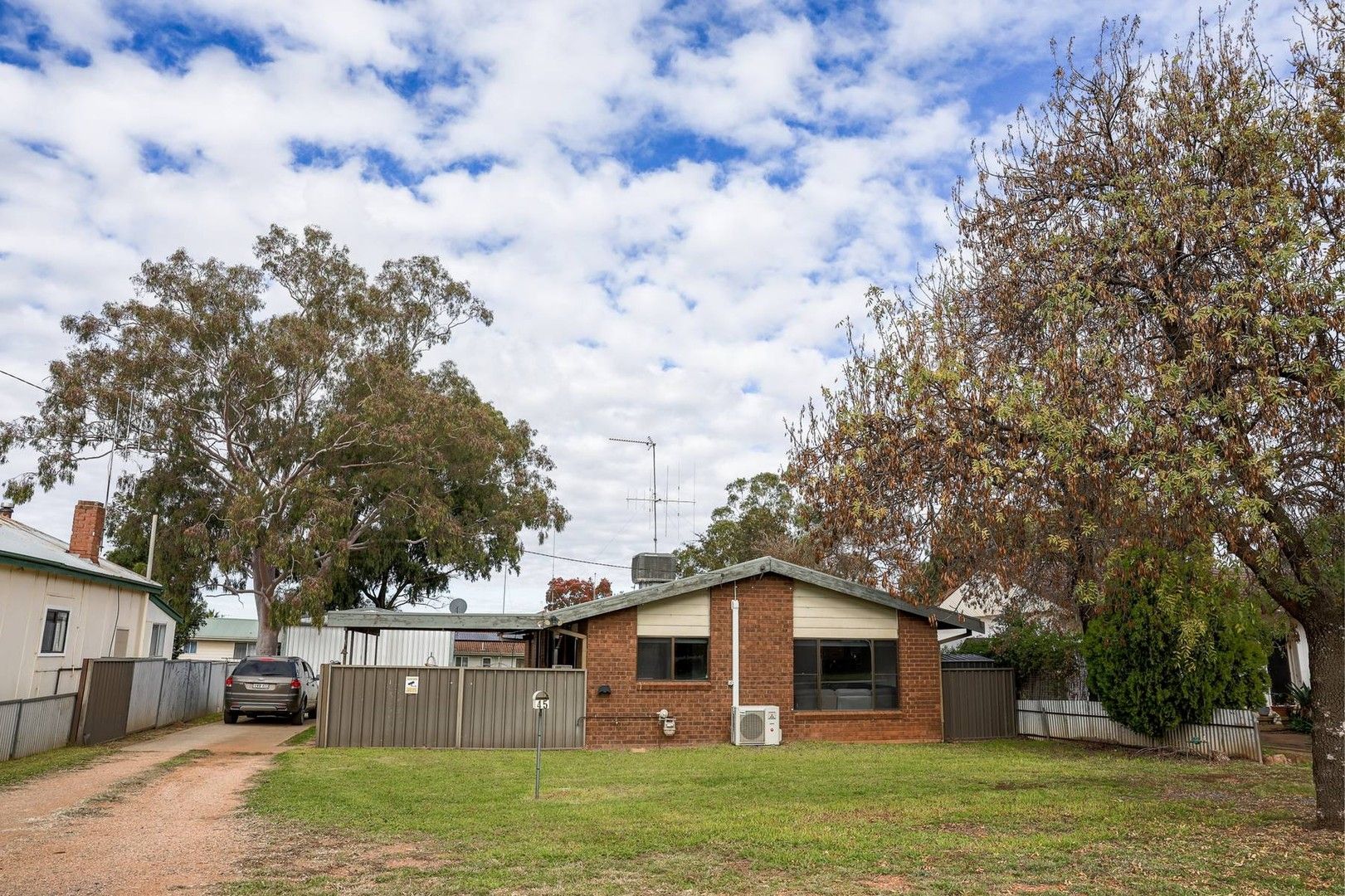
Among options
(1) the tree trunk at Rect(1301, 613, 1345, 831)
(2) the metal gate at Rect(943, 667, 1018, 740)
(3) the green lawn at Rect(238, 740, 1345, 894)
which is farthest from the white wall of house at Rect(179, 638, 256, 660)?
(1) the tree trunk at Rect(1301, 613, 1345, 831)

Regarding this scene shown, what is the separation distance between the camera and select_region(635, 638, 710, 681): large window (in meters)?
19.8

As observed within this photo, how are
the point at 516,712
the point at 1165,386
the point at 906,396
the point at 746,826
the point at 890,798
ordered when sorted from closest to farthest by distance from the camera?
1. the point at 1165,386
2. the point at 746,826
3. the point at 906,396
4. the point at 890,798
5. the point at 516,712

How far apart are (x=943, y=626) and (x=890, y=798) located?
9547 mm

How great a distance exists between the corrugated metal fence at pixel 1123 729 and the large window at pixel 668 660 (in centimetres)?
695

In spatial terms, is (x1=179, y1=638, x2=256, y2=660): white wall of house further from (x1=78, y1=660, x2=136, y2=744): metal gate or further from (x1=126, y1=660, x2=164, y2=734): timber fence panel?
(x1=78, y1=660, x2=136, y2=744): metal gate

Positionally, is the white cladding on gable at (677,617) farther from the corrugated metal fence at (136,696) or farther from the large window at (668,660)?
the corrugated metal fence at (136,696)

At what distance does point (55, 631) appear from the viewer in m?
19.9

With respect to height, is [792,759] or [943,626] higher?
[943,626]

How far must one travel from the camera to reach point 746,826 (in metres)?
9.95

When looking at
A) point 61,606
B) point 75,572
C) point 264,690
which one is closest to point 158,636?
point 264,690

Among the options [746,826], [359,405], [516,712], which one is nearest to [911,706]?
[516,712]

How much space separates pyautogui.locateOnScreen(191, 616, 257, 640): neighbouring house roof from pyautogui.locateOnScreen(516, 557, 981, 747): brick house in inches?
1253

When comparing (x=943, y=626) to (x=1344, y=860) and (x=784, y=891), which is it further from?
(x=784, y=891)

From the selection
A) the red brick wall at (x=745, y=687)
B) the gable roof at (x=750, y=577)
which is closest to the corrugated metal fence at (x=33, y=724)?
the gable roof at (x=750, y=577)
